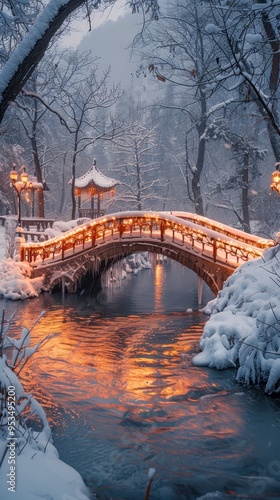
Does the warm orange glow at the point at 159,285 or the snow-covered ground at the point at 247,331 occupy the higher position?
the snow-covered ground at the point at 247,331

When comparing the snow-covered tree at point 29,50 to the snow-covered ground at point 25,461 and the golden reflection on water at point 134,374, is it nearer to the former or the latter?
the snow-covered ground at point 25,461

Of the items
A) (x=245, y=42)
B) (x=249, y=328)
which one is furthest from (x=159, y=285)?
(x=245, y=42)

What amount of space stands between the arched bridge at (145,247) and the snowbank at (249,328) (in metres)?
4.68

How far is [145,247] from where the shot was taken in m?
18.4

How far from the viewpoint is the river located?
559cm

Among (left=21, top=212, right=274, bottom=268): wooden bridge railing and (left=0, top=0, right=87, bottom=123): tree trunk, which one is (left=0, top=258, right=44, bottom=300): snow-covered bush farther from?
(left=0, top=0, right=87, bottom=123): tree trunk

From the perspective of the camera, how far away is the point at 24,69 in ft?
15.8

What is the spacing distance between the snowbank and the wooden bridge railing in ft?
15.2

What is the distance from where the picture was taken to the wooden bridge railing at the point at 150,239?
16.5 meters

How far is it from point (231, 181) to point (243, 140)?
283 cm

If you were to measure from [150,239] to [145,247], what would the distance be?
17.3 inches

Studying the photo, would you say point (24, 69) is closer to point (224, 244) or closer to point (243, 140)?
point (224, 244)

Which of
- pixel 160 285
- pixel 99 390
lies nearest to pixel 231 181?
pixel 160 285

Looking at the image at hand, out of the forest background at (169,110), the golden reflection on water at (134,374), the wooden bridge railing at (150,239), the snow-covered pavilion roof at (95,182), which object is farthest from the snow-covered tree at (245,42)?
the snow-covered pavilion roof at (95,182)
